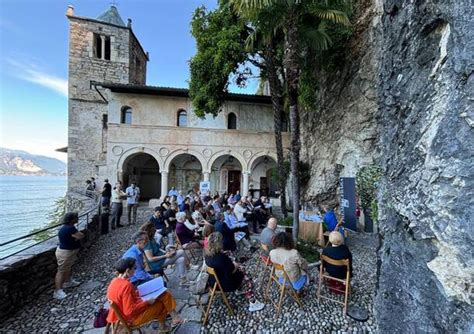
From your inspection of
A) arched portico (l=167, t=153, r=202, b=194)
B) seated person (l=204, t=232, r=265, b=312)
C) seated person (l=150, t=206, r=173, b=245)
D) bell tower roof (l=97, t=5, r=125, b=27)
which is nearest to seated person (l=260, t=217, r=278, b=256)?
seated person (l=204, t=232, r=265, b=312)

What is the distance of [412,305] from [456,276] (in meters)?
0.75

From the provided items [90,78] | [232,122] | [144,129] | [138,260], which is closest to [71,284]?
[138,260]

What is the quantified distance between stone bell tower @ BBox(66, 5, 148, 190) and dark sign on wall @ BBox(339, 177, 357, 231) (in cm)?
1912

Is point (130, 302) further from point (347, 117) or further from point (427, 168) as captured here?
point (347, 117)

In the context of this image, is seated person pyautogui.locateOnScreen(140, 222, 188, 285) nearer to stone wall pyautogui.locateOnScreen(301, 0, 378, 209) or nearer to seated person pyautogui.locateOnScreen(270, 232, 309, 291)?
seated person pyautogui.locateOnScreen(270, 232, 309, 291)

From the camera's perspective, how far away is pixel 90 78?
20.1 m

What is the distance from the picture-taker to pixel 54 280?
445 cm

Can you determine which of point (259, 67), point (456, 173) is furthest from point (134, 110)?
point (456, 173)

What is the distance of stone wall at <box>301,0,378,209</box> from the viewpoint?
32.9ft

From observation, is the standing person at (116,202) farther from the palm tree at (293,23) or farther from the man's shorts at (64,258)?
the palm tree at (293,23)

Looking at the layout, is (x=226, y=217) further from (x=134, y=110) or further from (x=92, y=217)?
(x=134, y=110)

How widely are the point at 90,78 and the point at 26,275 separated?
21.6 metres

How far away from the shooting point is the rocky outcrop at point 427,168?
5.96ft

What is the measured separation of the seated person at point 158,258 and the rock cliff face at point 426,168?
366cm
